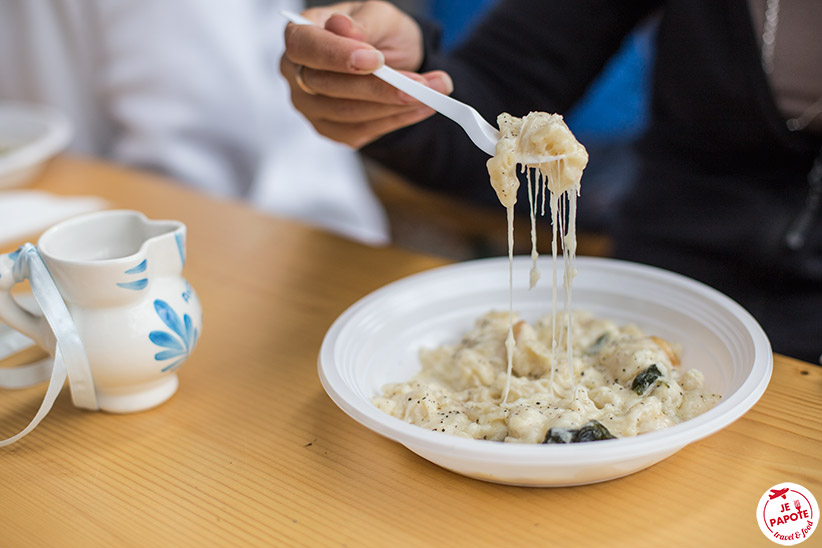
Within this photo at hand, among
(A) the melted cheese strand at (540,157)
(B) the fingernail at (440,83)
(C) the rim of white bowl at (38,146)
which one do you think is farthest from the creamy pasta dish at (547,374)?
(C) the rim of white bowl at (38,146)

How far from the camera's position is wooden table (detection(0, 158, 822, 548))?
2.14ft

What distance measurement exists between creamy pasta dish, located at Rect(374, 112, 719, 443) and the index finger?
0.17 metres

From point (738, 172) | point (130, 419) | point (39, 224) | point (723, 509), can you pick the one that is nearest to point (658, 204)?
point (738, 172)

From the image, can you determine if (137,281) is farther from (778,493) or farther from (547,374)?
(778,493)

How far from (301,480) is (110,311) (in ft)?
0.90

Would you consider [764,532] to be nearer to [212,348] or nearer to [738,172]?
[212,348]

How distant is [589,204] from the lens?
2.04 metres

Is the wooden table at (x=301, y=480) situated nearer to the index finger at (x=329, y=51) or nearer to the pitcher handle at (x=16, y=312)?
the pitcher handle at (x=16, y=312)

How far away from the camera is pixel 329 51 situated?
0.88m

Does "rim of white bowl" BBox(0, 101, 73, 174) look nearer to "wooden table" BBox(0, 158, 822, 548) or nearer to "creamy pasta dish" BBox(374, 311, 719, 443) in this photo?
"wooden table" BBox(0, 158, 822, 548)

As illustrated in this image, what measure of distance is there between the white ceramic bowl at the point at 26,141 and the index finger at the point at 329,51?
2.86ft

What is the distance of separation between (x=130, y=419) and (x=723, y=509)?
63 cm

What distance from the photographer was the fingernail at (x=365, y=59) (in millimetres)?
850

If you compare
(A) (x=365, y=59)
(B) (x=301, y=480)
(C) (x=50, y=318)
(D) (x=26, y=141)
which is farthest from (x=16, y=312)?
(D) (x=26, y=141)
